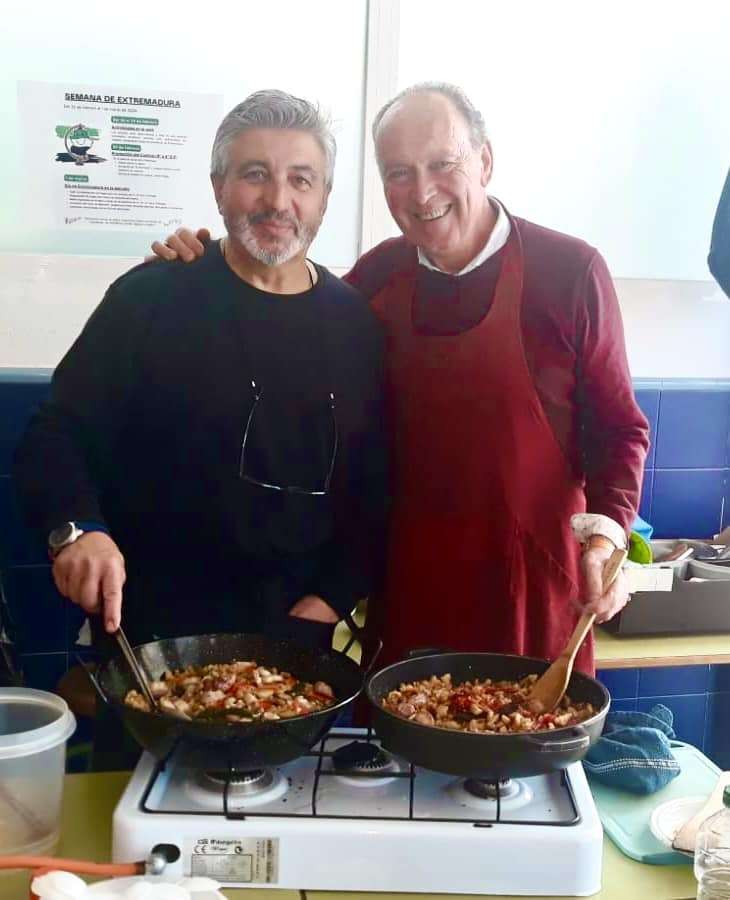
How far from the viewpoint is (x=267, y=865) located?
1.19m

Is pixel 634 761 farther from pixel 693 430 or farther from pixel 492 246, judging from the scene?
pixel 693 430

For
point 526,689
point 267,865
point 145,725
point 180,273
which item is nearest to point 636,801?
point 526,689

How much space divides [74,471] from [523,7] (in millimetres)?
1606

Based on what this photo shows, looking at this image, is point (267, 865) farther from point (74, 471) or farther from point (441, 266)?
point (441, 266)

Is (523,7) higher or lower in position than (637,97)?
higher

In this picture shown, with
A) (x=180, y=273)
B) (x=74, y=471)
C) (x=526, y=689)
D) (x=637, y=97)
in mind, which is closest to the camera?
(x=526, y=689)

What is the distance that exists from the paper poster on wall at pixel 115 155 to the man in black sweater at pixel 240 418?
28cm

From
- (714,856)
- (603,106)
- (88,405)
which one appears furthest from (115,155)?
(714,856)

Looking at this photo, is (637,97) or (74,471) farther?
(637,97)

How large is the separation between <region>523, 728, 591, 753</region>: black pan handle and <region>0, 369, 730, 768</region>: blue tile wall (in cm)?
150

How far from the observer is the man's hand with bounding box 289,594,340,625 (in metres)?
1.83

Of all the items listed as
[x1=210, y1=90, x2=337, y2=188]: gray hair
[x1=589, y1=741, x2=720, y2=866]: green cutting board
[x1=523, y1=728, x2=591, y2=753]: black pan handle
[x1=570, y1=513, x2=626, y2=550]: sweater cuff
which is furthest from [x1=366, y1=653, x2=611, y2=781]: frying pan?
[x1=210, y1=90, x2=337, y2=188]: gray hair

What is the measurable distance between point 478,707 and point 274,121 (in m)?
1.16

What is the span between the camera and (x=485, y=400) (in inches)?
72.2
